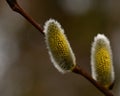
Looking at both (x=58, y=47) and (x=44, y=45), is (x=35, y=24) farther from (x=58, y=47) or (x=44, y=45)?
(x=44, y=45)

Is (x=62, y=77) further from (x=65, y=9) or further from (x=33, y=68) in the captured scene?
(x=65, y=9)

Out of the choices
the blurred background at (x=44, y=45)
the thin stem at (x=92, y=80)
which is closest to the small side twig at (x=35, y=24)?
the thin stem at (x=92, y=80)

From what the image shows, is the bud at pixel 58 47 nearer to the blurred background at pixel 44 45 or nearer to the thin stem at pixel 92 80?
the thin stem at pixel 92 80

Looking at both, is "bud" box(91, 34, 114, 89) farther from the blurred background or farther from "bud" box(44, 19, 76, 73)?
the blurred background

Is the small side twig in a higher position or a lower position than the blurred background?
higher

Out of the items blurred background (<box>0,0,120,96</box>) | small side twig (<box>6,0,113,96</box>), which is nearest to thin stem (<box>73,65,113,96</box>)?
small side twig (<box>6,0,113,96</box>)

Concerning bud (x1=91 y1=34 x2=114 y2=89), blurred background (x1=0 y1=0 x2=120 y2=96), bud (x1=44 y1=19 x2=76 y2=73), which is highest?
bud (x1=44 y1=19 x2=76 y2=73)
